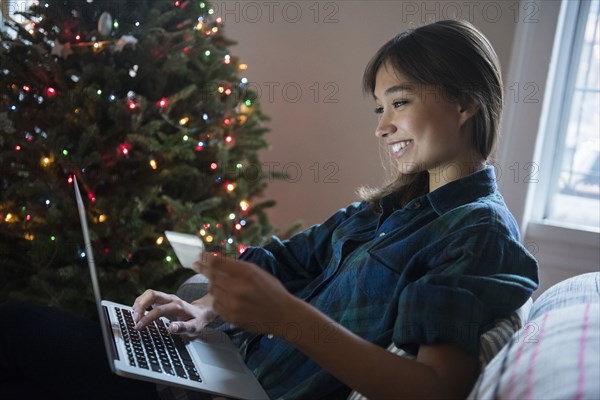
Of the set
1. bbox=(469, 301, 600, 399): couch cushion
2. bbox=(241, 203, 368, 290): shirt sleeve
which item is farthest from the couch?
bbox=(241, 203, 368, 290): shirt sleeve

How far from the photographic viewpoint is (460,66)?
1.12 m

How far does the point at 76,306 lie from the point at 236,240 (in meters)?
0.56

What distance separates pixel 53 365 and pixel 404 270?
60cm

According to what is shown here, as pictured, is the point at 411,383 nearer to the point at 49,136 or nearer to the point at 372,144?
the point at 49,136

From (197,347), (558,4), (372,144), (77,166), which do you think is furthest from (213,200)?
(558,4)

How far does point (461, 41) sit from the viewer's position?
1.12 m

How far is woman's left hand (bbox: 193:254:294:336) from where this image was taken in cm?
80

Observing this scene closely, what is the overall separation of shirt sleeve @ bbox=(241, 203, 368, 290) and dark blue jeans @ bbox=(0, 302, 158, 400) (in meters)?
0.40

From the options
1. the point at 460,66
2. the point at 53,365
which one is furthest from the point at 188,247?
the point at 460,66

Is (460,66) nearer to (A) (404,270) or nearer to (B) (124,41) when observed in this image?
(A) (404,270)

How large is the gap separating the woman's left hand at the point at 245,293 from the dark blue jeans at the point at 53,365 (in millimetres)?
322

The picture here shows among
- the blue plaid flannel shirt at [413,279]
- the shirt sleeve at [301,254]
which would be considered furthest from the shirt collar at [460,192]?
the shirt sleeve at [301,254]

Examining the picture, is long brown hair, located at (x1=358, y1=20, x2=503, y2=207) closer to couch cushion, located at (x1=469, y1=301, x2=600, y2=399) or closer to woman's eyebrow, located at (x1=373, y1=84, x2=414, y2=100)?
woman's eyebrow, located at (x1=373, y1=84, x2=414, y2=100)

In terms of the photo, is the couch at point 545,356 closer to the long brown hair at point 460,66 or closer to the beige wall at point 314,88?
the long brown hair at point 460,66
